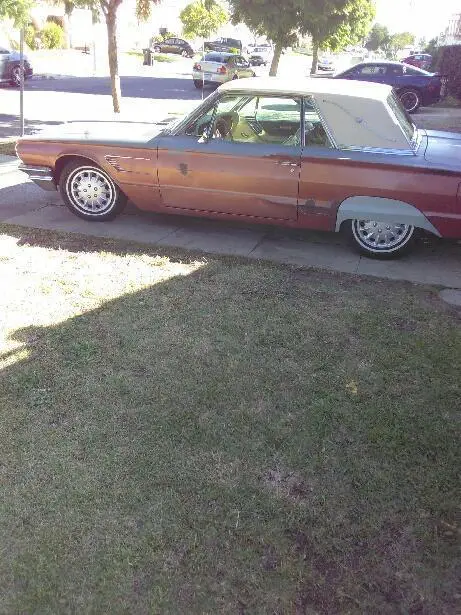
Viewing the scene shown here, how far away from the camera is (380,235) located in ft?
17.9

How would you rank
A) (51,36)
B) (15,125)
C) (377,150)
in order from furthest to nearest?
(51,36), (15,125), (377,150)

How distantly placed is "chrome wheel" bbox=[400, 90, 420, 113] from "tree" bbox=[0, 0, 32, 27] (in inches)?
494

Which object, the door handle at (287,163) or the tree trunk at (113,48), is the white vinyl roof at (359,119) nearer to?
the door handle at (287,163)

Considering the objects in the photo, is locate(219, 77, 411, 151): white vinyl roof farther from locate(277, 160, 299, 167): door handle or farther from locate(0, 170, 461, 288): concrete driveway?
locate(0, 170, 461, 288): concrete driveway

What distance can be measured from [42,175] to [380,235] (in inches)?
143

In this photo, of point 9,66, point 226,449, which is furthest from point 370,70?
point 226,449

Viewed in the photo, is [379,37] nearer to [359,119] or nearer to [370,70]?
[370,70]

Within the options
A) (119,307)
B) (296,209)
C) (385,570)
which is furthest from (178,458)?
(296,209)

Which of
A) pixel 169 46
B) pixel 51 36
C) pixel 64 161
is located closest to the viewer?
pixel 64 161

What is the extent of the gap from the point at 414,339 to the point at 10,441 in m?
2.74

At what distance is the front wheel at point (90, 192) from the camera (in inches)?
240

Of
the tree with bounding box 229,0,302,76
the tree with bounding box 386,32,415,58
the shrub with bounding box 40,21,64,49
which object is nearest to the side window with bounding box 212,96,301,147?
the tree with bounding box 229,0,302,76

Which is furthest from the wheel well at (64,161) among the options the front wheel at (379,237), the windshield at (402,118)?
the windshield at (402,118)

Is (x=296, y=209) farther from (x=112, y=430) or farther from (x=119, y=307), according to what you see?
(x=112, y=430)
